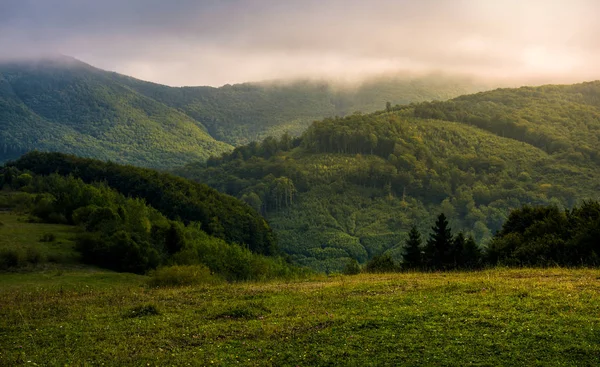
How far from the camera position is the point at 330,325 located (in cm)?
1702

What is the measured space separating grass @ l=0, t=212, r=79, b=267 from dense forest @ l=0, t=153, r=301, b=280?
129 cm

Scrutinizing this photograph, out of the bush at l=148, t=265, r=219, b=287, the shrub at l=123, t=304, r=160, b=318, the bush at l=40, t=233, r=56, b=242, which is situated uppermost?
the shrub at l=123, t=304, r=160, b=318

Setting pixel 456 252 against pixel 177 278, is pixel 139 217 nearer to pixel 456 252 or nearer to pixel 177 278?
pixel 177 278

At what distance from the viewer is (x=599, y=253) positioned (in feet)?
102

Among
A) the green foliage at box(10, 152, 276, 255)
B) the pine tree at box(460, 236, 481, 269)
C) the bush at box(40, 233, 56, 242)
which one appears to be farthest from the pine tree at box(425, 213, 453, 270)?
the green foliage at box(10, 152, 276, 255)

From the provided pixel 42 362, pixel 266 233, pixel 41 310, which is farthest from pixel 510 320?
pixel 266 233

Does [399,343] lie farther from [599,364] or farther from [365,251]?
[365,251]

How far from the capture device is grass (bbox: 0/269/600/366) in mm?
14109

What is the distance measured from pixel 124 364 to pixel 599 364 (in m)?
12.1

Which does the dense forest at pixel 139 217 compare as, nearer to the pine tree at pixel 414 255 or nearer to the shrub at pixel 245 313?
the pine tree at pixel 414 255

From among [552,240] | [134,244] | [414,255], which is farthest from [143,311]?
[134,244]

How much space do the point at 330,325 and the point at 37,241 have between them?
1895 inches

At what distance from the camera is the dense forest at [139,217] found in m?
54.6

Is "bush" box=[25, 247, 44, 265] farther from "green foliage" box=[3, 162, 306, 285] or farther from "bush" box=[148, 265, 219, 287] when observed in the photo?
"bush" box=[148, 265, 219, 287]
